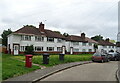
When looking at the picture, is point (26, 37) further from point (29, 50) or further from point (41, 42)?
point (41, 42)

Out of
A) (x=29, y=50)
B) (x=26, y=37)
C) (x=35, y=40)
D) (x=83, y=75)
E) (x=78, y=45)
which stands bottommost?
(x=83, y=75)

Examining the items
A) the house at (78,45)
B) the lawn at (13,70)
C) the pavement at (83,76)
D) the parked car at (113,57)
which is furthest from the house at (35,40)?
the pavement at (83,76)

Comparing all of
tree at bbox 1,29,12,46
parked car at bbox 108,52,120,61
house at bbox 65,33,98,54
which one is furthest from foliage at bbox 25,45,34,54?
tree at bbox 1,29,12,46

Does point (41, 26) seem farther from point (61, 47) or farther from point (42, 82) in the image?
point (42, 82)

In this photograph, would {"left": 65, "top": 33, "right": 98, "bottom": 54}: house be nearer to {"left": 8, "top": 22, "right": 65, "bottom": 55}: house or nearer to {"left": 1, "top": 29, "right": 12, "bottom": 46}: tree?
{"left": 8, "top": 22, "right": 65, "bottom": 55}: house

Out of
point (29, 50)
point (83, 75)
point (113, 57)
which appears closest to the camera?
point (83, 75)

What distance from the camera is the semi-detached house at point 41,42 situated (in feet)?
127

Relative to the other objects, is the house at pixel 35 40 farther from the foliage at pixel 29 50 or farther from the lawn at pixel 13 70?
the lawn at pixel 13 70

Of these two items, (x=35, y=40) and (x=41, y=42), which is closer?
(x=35, y=40)

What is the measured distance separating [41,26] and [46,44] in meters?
5.01

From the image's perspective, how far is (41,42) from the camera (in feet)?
142

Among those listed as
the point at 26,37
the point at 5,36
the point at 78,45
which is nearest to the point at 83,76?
the point at 26,37

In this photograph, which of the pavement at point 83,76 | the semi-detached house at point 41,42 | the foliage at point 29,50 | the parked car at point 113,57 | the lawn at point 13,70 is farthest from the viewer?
the semi-detached house at point 41,42

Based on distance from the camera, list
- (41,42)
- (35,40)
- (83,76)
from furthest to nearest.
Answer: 1. (41,42)
2. (35,40)
3. (83,76)
